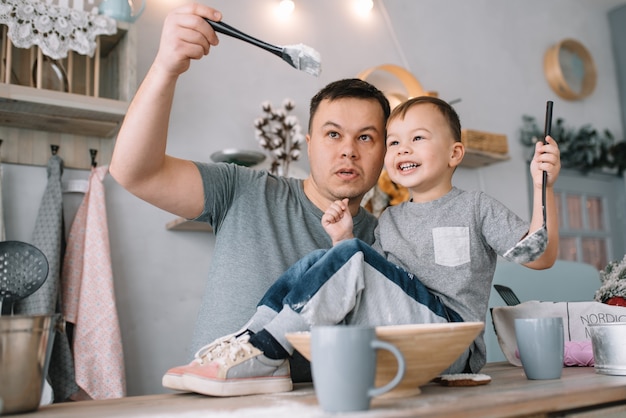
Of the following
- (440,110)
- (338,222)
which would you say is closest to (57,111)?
(338,222)

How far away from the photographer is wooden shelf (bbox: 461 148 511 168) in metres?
3.10

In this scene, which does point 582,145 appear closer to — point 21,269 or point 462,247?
point 462,247

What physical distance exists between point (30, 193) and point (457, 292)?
168 centimetres

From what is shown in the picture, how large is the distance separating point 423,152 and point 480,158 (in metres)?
2.02

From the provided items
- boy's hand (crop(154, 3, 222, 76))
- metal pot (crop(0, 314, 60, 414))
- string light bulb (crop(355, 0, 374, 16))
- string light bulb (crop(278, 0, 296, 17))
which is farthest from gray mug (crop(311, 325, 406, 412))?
string light bulb (crop(355, 0, 374, 16))

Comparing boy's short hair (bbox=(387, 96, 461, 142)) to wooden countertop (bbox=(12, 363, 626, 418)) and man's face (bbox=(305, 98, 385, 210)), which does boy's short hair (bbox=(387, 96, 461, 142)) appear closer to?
man's face (bbox=(305, 98, 385, 210))

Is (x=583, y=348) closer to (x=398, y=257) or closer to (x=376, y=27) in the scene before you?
(x=398, y=257)

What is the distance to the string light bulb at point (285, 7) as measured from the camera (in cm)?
283

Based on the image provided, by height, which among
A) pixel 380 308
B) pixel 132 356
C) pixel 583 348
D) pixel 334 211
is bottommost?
pixel 132 356

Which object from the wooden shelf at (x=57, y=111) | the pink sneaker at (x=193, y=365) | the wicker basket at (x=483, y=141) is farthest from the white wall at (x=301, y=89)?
the pink sneaker at (x=193, y=365)

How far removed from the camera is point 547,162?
102cm

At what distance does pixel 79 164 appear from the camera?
2.24 m

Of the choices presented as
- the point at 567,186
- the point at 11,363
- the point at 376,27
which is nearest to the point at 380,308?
the point at 11,363

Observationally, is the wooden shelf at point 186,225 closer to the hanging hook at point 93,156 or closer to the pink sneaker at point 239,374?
the hanging hook at point 93,156
